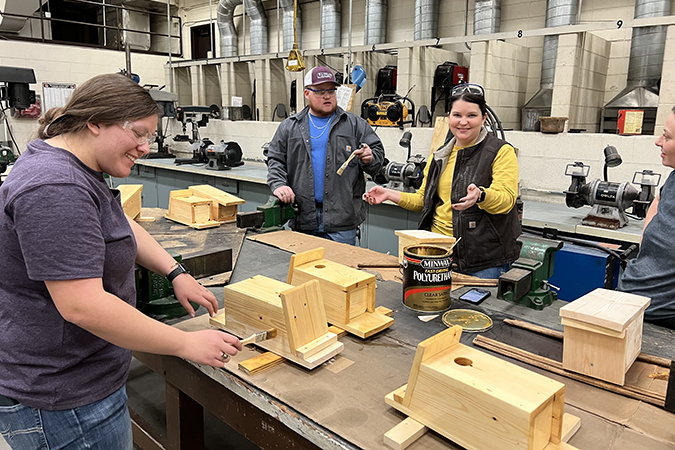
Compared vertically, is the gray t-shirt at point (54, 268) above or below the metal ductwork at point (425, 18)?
below

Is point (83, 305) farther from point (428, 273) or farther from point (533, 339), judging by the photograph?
point (533, 339)

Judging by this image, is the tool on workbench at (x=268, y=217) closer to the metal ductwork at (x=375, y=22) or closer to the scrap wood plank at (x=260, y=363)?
the scrap wood plank at (x=260, y=363)

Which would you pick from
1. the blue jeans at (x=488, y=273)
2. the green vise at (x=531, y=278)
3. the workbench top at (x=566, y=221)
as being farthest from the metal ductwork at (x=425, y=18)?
the green vise at (x=531, y=278)

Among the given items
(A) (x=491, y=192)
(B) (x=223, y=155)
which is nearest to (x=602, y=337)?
(A) (x=491, y=192)

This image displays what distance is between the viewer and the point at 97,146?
0.95 metres

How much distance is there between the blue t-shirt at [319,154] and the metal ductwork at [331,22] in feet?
11.1

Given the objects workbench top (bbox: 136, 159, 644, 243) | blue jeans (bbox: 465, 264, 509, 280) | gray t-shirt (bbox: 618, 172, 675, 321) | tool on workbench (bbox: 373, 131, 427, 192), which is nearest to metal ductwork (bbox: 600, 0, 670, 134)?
workbench top (bbox: 136, 159, 644, 243)

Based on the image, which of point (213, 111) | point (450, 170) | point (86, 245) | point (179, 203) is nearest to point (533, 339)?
point (450, 170)

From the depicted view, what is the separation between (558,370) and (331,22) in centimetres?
549

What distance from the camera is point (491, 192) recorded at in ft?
6.15

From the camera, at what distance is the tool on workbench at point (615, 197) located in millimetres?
2730

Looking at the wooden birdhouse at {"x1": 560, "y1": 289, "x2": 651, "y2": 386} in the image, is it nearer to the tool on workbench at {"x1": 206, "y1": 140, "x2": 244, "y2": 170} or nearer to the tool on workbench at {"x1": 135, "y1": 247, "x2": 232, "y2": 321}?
the tool on workbench at {"x1": 135, "y1": 247, "x2": 232, "y2": 321}

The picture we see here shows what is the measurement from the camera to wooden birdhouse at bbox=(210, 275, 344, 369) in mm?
1130

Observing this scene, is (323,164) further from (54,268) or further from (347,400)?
(54,268)
